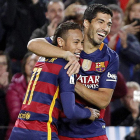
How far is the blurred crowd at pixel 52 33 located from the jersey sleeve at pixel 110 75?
1772 millimetres

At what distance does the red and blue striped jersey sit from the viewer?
295cm

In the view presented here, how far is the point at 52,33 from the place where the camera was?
18.3 feet

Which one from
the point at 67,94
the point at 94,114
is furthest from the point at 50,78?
the point at 94,114

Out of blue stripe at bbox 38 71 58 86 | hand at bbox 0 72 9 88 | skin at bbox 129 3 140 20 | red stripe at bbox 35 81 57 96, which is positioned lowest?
hand at bbox 0 72 9 88

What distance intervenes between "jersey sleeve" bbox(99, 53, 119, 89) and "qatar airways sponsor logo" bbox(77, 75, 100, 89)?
46mm

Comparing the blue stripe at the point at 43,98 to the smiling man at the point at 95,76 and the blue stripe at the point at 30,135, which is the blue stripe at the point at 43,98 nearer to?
the blue stripe at the point at 30,135

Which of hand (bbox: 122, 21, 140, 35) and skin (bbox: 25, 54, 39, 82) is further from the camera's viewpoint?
hand (bbox: 122, 21, 140, 35)

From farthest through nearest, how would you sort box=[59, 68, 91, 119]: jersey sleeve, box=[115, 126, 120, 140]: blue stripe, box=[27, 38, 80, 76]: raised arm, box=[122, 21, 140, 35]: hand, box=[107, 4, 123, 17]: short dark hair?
box=[122, 21, 140, 35]: hand
box=[107, 4, 123, 17]: short dark hair
box=[115, 126, 120, 140]: blue stripe
box=[27, 38, 80, 76]: raised arm
box=[59, 68, 91, 119]: jersey sleeve

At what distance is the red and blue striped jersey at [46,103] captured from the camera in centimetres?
295

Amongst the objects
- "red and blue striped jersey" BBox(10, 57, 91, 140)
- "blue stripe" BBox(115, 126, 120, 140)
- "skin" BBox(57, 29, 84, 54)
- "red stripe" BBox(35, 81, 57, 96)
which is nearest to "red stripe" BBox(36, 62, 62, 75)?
"red and blue striped jersey" BBox(10, 57, 91, 140)

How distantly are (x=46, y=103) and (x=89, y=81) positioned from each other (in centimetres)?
70

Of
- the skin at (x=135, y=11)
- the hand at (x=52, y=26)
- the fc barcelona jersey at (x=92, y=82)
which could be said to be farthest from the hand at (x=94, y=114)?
the skin at (x=135, y=11)

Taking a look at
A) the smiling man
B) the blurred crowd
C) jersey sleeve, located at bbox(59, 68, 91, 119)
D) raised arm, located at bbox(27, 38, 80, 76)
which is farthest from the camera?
the blurred crowd

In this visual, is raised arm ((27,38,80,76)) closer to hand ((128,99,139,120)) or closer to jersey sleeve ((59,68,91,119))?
jersey sleeve ((59,68,91,119))
